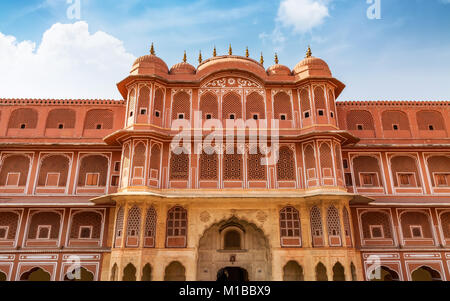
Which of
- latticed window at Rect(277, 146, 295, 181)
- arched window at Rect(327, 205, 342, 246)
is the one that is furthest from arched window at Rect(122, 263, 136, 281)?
arched window at Rect(327, 205, 342, 246)

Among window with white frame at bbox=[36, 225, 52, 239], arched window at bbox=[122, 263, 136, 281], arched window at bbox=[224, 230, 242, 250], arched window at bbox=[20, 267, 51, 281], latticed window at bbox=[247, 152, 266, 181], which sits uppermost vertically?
latticed window at bbox=[247, 152, 266, 181]

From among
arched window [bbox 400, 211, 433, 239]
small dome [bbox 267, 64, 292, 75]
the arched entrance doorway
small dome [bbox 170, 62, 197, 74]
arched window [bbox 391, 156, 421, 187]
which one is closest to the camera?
the arched entrance doorway

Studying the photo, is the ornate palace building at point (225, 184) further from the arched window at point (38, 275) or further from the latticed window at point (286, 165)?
the arched window at point (38, 275)

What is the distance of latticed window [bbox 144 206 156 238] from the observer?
1491cm

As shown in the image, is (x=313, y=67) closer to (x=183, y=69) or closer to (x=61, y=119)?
(x=183, y=69)

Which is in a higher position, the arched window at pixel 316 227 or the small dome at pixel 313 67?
the small dome at pixel 313 67

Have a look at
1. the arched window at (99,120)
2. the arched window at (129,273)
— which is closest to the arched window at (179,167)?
the arched window at (129,273)

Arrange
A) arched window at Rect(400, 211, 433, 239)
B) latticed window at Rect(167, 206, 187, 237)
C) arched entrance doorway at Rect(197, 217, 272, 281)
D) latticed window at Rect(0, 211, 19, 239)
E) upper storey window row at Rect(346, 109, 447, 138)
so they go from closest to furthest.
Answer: latticed window at Rect(167, 206, 187, 237) < arched entrance doorway at Rect(197, 217, 272, 281) < latticed window at Rect(0, 211, 19, 239) < arched window at Rect(400, 211, 433, 239) < upper storey window row at Rect(346, 109, 447, 138)

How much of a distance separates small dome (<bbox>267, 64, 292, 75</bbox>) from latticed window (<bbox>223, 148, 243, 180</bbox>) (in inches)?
213

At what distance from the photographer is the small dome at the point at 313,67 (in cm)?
1773

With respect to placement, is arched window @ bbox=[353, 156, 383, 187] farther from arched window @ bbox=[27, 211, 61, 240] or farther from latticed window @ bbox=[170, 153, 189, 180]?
arched window @ bbox=[27, 211, 61, 240]

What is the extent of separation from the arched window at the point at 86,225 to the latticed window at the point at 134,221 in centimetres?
302

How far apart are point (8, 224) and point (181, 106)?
10.7 m

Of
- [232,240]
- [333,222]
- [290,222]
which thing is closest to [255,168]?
[290,222]
